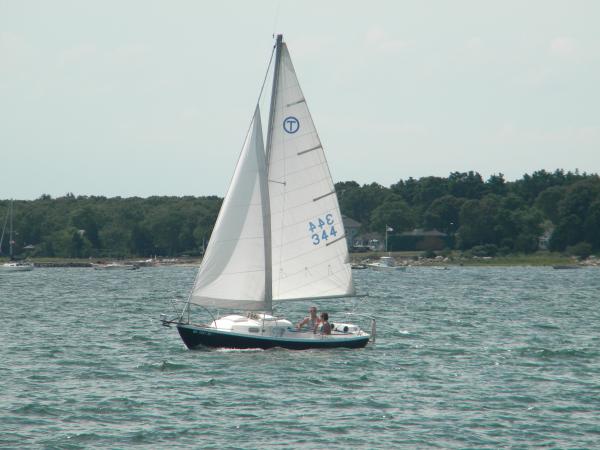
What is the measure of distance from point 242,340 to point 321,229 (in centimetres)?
536

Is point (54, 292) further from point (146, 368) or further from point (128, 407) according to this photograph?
point (128, 407)

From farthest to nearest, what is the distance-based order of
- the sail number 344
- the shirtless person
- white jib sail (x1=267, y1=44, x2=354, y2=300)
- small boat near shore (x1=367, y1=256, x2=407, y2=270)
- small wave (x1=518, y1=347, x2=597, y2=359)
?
small boat near shore (x1=367, y1=256, x2=407, y2=270) < small wave (x1=518, y1=347, x2=597, y2=359) < the shirtless person < the sail number 344 < white jib sail (x1=267, y1=44, x2=354, y2=300)

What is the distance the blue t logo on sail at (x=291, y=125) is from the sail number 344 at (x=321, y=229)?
12.2 feet

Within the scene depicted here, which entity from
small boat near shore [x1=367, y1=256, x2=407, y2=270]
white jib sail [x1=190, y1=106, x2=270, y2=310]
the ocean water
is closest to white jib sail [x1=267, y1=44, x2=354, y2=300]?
white jib sail [x1=190, y1=106, x2=270, y2=310]

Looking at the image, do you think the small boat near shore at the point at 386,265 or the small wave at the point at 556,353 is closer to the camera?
the small wave at the point at 556,353

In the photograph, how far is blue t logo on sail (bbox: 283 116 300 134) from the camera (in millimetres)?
41500

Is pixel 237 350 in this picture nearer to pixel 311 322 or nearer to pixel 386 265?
pixel 311 322

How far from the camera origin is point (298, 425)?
29.6m

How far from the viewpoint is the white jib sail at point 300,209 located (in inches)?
1634

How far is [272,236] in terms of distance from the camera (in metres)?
42.2

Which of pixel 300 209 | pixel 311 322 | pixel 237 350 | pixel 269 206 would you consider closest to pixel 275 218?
pixel 269 206

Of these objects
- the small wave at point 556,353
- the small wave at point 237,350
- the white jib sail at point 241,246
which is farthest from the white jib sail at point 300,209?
the small wave at point 556,353

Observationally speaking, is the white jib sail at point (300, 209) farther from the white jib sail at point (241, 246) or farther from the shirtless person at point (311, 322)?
the shirtless person at point (311, 322)

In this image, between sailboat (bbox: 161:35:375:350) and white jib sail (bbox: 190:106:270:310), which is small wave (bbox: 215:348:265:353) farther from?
white jib sail (bbox: 190:106:270:310)
